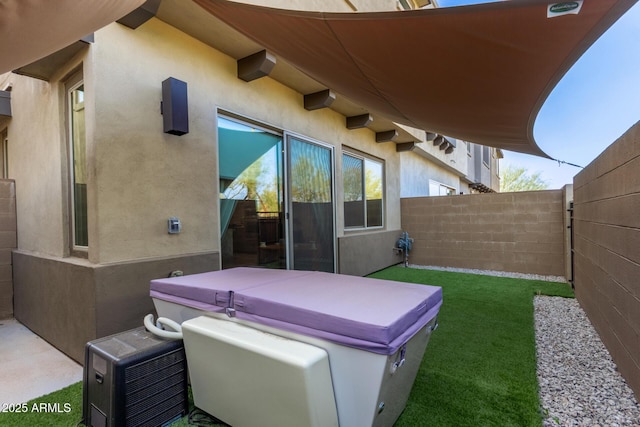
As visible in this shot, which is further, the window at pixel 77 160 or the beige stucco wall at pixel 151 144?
the window at pixel 77 160

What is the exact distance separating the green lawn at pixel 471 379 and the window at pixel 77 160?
4.83 ft

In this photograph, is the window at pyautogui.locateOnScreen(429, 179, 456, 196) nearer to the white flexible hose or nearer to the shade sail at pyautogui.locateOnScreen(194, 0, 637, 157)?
the shade sail at pyautogui.locateOnScreen(194, 0, 637, 157)

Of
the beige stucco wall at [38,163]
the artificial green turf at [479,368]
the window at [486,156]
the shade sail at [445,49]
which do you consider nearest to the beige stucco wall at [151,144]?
the beige stucco wall at [38,163]

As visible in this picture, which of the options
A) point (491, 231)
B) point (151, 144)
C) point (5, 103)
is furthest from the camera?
point (491, 231)

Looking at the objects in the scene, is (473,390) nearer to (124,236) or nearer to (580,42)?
(580,42)

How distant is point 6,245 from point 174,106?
356 cm

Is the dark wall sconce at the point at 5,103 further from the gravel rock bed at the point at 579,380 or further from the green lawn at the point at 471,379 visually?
the gravel rock bed at the point at 579,380

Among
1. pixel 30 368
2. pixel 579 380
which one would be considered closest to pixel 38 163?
pixel 30 368

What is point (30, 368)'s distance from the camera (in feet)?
9.97

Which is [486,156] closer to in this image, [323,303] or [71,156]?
[71,156]

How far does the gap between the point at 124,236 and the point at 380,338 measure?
263 centimetres

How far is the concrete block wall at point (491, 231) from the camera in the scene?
23.0ft

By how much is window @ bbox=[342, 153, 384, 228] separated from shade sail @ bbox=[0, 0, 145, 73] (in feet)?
16.6

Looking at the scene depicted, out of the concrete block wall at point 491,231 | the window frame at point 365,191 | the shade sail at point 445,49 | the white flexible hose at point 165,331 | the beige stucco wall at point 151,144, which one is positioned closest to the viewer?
the shade sail at point 445,49
